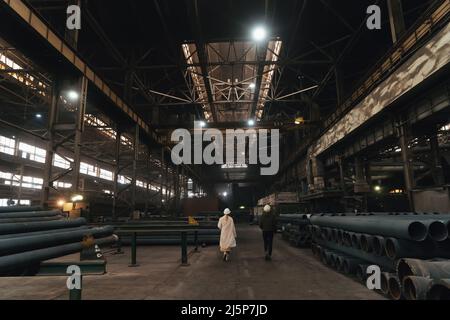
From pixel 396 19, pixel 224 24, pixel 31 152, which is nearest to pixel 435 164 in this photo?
pixel 396 19

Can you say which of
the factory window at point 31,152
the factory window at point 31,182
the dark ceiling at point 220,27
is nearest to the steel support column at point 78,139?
the dark ceiling at point 220,27

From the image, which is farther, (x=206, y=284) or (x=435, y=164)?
(x=435, y=164)

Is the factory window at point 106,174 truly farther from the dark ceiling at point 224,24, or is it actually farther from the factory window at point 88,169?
the dark ceiling at point 224,24

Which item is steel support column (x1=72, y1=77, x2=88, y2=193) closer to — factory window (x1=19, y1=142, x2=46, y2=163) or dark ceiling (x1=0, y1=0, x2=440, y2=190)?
dark ceiling (x1=0, y1=0, x2=440, y2=190)

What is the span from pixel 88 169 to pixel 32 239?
30.2 meters

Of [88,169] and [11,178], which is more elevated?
[88,169]

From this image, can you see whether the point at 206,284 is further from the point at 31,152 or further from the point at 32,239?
the point at 31,152

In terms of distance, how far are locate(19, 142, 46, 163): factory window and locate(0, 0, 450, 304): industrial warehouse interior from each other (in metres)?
0.36

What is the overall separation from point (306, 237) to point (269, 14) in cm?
1185

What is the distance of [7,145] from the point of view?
75.6ft

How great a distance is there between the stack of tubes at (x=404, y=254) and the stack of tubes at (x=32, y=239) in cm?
650

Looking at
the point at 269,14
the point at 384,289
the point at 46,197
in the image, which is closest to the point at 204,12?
the point at 269,14

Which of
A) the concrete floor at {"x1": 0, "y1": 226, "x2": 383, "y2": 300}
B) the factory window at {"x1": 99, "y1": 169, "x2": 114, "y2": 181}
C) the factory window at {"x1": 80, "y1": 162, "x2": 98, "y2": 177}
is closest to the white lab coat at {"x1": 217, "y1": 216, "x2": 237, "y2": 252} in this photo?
the concrete floor at {"x1": 0, "y1": 226, "x2": 383, "y2": 300}
